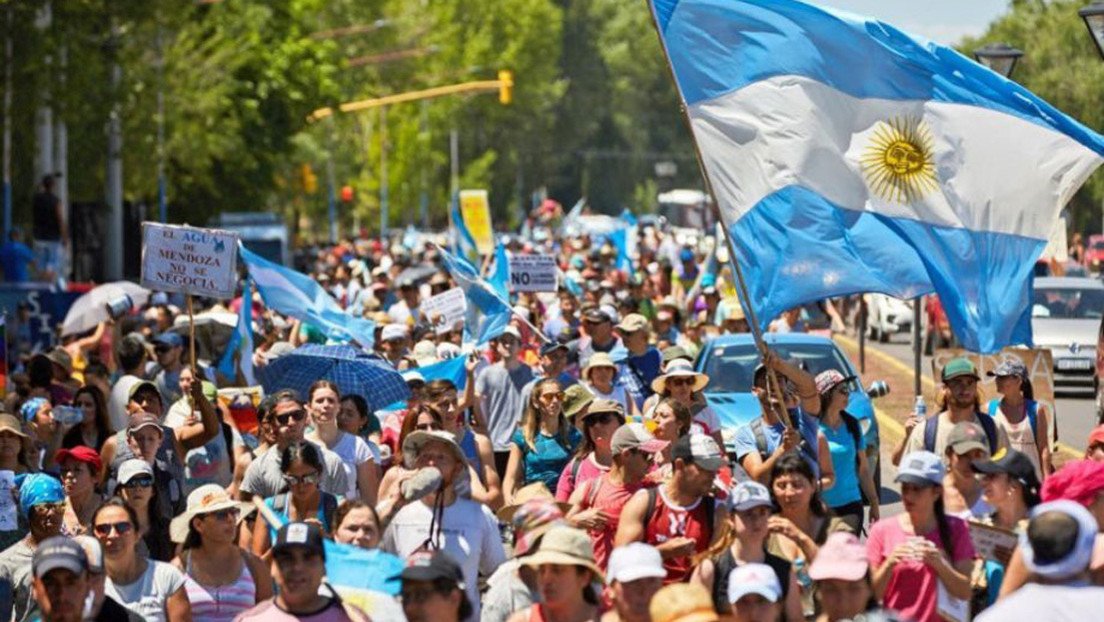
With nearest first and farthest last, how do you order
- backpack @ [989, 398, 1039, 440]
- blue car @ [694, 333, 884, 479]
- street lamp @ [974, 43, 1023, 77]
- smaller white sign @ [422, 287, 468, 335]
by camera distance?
backpack @ [989, 398, 1039, 440]
blue car @ [694, 333, 884, 479]
smaller white sign @ [422, 287, 468, 335]
street lamp @ [974, 43, 1023, 77]

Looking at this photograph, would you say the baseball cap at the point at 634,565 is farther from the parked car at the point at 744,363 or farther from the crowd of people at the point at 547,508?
the parked car at the point at 744,363

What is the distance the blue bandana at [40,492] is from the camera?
33.7ft

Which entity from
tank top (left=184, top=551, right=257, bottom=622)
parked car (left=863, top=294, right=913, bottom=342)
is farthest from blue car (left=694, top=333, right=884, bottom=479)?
parked car (left=863, top=294, right=913, bottom=342)

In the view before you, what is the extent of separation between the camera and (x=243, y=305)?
784 inches

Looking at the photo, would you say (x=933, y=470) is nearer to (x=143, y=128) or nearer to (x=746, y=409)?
(x=746, y=409)

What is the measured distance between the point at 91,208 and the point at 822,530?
97.9ft

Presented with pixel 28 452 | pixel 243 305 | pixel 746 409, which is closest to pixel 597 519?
pixel 28 452

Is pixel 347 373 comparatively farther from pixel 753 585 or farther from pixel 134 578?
pixel 753 585

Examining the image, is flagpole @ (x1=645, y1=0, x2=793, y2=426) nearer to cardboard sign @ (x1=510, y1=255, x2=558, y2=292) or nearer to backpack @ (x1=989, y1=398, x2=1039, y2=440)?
backpack @ (x1=989, y1=398, x2=1039, y2=440)

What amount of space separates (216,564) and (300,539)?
1.35 meters

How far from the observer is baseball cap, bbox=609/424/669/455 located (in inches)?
407

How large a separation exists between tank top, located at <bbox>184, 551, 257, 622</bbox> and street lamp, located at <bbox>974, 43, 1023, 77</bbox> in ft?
53.8

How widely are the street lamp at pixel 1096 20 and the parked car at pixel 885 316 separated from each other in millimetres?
23727

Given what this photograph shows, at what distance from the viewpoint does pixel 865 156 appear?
12.1m
